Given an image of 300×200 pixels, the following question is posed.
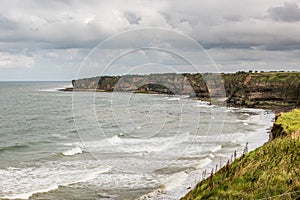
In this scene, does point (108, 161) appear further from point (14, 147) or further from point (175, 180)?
point (14, 147)

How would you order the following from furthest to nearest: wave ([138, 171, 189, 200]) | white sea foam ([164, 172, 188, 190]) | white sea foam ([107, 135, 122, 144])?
1. white sea foam ([107, 135, 122, 144])
2. white sea foam ([164, 172, 188, 190])
3. wave ([138, 171, 189, 200])

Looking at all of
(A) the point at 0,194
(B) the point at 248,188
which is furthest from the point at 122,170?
(B) the point at 248,188

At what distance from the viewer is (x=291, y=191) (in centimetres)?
990

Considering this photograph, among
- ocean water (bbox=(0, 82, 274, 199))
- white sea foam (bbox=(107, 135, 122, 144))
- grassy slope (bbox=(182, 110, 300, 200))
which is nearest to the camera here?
grassy slope (bbox=(182, 110, 300, 200))

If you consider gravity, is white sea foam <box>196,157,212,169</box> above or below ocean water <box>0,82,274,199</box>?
above

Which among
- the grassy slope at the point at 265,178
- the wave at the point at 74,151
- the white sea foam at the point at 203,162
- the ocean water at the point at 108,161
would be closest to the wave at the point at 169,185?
the ocean water at the point at 108,161

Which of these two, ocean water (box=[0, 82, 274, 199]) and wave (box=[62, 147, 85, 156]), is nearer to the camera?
ocean water (box=[0, 82, 274, 199])

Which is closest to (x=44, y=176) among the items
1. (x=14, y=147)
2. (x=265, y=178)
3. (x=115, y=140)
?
(x=14, y=147)

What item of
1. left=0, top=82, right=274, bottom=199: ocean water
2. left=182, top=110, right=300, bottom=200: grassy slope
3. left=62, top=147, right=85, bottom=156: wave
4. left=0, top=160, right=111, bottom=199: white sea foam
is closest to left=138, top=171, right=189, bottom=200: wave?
left=0, top=82, right=274, bottom=199: ocean water

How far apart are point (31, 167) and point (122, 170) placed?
6983 mm

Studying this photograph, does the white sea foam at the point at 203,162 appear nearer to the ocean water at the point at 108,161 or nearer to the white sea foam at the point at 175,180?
the ocean water at the point at 108,161

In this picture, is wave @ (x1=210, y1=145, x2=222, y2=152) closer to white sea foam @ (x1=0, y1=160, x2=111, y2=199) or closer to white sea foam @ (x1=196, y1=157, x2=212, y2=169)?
white sea foam @ (x1=196, y1=157, x2=212, y2=169)

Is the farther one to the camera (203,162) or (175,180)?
(203,162)

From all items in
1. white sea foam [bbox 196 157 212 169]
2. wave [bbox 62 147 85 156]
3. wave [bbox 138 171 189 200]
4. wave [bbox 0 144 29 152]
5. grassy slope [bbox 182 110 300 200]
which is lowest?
wave [bbox 0 144 29 152]
